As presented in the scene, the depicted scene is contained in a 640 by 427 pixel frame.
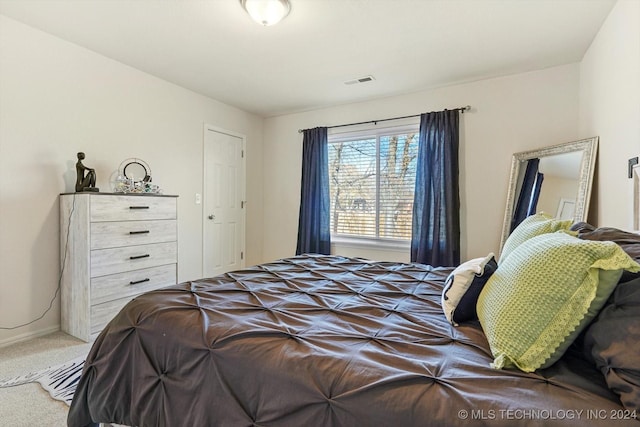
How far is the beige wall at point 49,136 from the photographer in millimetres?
2482

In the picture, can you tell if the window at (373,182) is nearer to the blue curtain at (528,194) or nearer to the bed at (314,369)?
the blue curtain at (528,194)

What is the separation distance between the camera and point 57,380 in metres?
1.99

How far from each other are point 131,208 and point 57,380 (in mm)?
1362

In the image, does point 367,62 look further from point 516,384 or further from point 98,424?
point 98,424

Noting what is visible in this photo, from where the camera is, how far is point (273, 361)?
99cm

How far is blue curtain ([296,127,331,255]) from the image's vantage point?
4309 millimetres

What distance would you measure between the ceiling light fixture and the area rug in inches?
101

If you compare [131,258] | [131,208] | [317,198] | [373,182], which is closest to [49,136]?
[131,208]

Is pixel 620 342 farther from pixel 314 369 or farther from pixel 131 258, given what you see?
pixel 131 258

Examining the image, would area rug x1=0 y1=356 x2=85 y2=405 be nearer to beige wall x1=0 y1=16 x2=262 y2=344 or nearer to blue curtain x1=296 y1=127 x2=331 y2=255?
beige wall x1=0 y1=16 x2=262 y2=344

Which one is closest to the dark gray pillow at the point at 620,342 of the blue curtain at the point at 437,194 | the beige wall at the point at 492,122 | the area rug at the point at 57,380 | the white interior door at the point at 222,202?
the area rug at the point at 57,380

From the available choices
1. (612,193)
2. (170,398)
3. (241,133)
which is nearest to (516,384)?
(170,398)

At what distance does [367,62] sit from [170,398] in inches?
118

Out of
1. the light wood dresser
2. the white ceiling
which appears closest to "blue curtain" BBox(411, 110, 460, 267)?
the white ceiling
